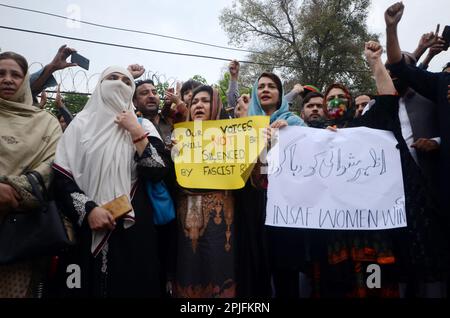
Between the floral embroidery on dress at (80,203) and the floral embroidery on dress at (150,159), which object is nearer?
the floral embroidery on dress at (80,203)

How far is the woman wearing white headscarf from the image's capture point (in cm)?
231

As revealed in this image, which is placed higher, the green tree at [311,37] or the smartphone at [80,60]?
the green tree at [311,37]

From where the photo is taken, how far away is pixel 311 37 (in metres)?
20.5

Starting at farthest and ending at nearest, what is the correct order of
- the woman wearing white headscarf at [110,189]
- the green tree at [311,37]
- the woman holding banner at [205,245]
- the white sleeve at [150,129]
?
the green tree at [311,37]
the white sleeve at [150,129]
the woman holding banner at [205,245]
the woman wearing white headscarf at [110,189]

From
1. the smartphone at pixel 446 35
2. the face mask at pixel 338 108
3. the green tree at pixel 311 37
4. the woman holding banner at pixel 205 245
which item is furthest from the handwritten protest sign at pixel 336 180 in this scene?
the green tree at pixel 311 37

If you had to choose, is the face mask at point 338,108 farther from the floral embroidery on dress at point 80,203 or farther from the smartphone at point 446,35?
the floral embroidery on dress at point 80,203

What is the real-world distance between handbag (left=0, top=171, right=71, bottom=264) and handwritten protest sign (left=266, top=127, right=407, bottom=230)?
131 cm

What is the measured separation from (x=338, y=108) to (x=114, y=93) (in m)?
1.85

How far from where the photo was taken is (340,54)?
20.1 meters

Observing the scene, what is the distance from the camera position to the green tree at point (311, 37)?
19.6 metres

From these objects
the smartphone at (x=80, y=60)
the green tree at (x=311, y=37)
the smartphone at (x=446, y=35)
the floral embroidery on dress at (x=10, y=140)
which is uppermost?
the green tree at (x=311, y=37)

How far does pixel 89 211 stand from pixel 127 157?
43 centimetres

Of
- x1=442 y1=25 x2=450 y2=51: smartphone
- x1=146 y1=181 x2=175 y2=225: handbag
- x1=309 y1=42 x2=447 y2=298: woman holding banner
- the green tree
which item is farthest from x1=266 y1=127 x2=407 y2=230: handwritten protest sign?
the green tree

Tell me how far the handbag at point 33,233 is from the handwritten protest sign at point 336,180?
4.29 feet
